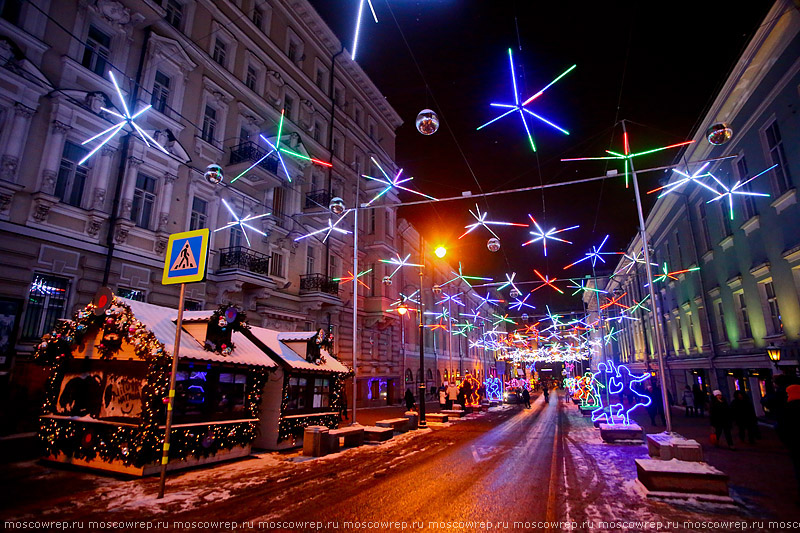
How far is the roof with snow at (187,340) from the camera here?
345 inches

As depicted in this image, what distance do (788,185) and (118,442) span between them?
20654 millimetres

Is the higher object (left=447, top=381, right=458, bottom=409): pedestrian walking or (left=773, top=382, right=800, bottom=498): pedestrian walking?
(left=773, top=382, right=800, bottom=498): pedestrian walking

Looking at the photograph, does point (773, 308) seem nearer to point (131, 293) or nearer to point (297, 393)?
point (297, 393)

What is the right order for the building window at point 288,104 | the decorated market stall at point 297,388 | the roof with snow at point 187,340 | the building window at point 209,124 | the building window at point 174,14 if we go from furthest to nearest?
the building window at point 288,104, the building window at point 209,124, the building window at point 174,14, the decorated market stall at point 297,388, the roof with snow at point 187,340

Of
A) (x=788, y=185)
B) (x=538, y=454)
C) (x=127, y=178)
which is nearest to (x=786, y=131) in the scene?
(x=788, y=185)

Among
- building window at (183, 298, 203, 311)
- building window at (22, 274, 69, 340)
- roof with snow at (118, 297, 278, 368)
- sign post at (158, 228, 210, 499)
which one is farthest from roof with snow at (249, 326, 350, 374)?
building window at (22, 274, 69, 340)

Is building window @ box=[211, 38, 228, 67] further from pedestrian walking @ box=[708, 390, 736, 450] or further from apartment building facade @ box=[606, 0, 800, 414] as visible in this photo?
pedestrian walking @ box=[708, 390, 736, 450]

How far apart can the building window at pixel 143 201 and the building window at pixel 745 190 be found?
2390cm

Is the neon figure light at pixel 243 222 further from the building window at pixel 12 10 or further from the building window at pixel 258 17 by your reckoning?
the building window at pixel 258 17

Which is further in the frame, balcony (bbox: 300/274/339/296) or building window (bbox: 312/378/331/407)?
balcony (bbox: 300/274/339/296)

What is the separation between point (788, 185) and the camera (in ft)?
45.1

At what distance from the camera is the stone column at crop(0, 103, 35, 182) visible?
11836mm

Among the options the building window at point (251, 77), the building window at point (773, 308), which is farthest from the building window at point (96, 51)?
the building window at point (773, 308)

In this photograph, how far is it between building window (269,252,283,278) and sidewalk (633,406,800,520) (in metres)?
19.3
